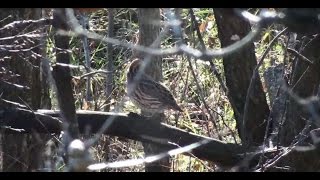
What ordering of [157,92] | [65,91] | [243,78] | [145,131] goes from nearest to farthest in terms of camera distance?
[65,91]
[145,131]
[243,78]
[157,92]

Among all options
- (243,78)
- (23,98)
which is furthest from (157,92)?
(23,98)

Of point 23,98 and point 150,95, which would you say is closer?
point 23,98

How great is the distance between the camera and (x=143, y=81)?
493cm

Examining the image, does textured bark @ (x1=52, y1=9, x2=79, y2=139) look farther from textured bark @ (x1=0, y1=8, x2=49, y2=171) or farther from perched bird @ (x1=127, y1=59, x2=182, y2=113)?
perched bird @ (x1=127, y1=59, x2=182, y2=113)

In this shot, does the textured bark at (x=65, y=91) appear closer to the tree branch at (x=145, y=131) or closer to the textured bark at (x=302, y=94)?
the tree branch at (x=145, y=131)

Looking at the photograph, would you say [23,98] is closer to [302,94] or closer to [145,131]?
[145,131]

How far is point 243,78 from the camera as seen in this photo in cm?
420

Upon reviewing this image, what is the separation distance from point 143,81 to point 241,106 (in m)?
0.93

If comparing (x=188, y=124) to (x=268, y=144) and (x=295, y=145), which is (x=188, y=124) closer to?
(x=268, y=144)

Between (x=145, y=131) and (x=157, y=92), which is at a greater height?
(x=157, y=92)

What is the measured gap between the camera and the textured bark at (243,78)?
4.11 metres

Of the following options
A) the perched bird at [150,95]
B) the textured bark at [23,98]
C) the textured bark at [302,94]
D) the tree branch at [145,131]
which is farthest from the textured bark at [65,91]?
the perched bird at [150,95]

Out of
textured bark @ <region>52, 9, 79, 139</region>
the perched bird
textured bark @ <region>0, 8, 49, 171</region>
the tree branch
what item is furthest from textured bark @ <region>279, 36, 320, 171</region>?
textured bark @ <region>52, 9, 79, 139</region>
